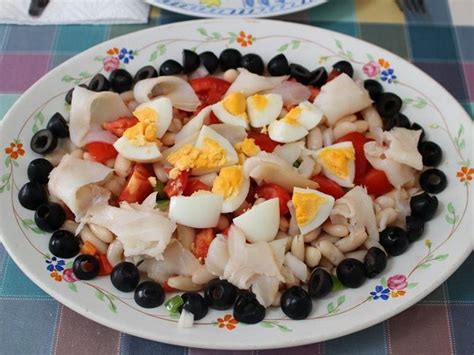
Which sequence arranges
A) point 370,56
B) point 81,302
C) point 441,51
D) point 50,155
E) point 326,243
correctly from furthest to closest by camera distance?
point 441,51 < point 370,56 < point 50,155 < point 326,243 < point 81,302

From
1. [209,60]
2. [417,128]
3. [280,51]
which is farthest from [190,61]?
[417,128]

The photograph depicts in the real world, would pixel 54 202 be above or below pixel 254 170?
below

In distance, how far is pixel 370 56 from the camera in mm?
2057

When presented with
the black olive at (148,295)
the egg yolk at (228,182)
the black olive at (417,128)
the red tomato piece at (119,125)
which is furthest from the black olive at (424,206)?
the red tomato piece at (119,125)

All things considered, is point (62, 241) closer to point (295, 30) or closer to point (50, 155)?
point (50, 155)

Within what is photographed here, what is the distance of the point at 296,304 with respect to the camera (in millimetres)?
1488

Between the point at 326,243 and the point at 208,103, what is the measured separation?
60cm

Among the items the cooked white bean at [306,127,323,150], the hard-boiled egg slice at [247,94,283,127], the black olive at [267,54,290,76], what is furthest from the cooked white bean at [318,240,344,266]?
the black olive at [267,54,290,76]

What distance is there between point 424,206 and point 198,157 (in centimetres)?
62

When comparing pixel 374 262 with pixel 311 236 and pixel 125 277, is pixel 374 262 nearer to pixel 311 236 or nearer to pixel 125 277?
pixel 311 236

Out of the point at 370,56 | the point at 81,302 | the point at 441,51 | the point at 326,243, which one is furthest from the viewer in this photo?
the point at 441,51

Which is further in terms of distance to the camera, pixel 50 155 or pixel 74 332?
pixel 50 155

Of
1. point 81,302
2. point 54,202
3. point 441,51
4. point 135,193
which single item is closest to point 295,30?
point 441,51

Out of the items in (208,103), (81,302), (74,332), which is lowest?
(74,332)
